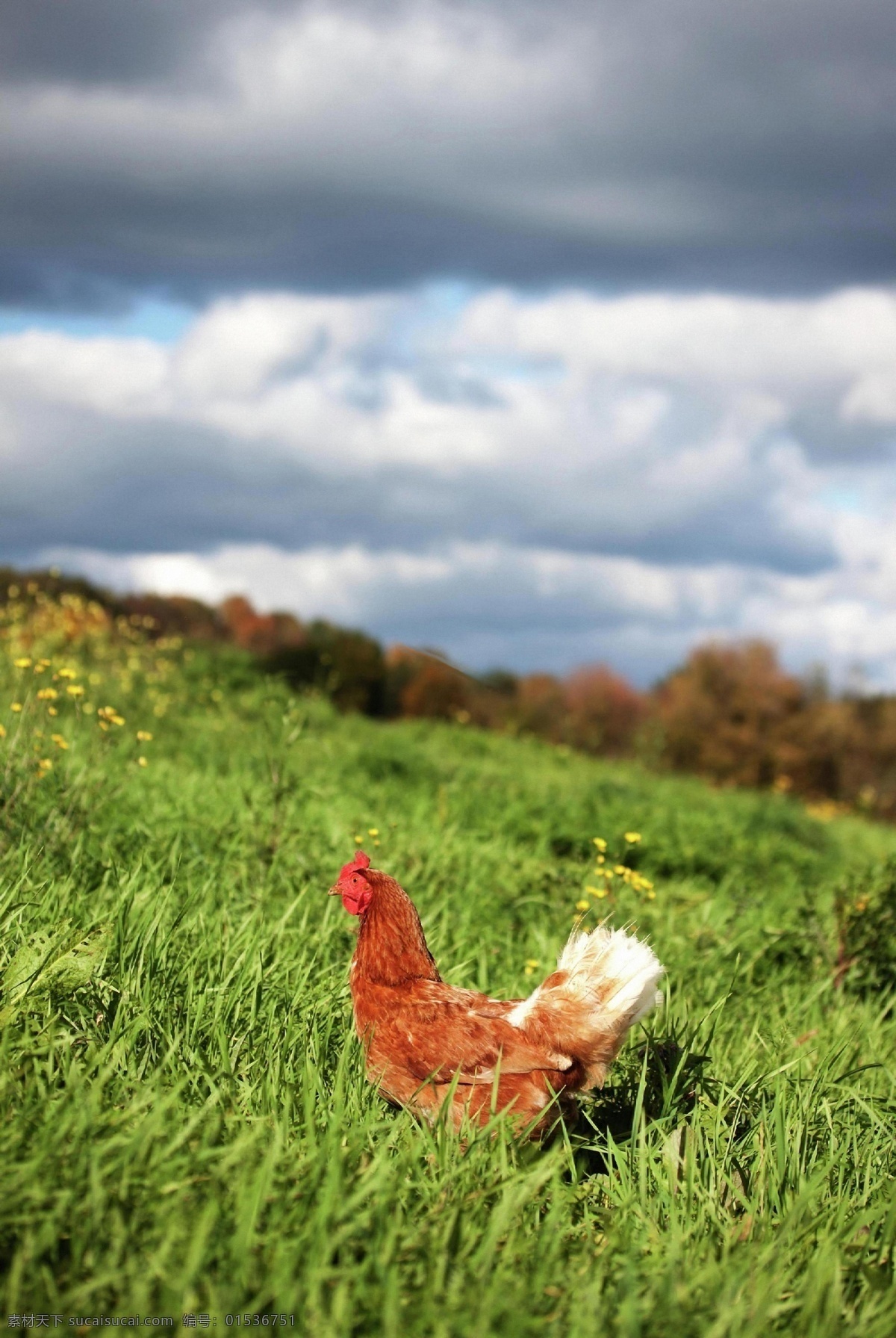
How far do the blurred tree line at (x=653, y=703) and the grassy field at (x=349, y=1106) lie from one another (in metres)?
10.4

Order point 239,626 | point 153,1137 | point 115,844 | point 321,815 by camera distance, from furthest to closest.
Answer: point 239,626 → point 321,815 → point 115,844 → point 153,1137

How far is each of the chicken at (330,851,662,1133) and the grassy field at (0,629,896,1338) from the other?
0.36 feet

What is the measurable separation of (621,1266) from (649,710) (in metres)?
25.1

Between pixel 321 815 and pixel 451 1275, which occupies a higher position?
pixel 321 815

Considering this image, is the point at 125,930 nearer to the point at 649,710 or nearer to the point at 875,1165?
the point at 875,1165

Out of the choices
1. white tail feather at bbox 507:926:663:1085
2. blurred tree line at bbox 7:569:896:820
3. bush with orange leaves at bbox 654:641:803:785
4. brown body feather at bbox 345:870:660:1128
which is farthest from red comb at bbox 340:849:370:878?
bush with orange leaves at bbox 654:641:803:785

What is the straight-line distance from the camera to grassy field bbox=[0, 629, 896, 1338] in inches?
85.0

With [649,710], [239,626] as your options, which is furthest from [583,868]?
[649,710]

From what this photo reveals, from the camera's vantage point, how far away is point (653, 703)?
89.2 feet

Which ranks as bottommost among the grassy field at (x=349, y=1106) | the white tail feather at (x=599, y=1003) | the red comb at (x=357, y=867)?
the grassy field at (x=349, y=1106)

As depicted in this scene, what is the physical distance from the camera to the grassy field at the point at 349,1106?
2160 millimetres

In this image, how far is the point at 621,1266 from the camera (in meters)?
2.49

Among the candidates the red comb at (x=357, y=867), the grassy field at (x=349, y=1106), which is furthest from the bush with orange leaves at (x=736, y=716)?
the red comb at (x=357, y=867)

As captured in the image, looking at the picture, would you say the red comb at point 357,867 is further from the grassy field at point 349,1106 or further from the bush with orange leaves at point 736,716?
the bush with orange leaves at point 736,716
